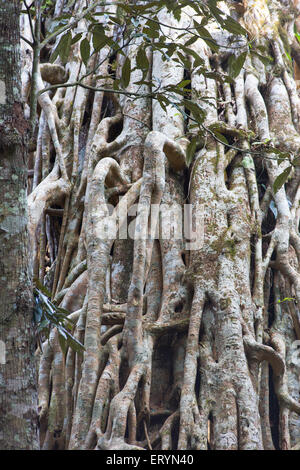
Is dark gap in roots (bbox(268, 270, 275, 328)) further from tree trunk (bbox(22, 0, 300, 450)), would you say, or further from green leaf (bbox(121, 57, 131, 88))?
green leaf (bbox(121, 57, 131, 88))


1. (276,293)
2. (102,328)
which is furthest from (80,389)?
(276,293)

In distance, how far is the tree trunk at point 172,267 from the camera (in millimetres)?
3035

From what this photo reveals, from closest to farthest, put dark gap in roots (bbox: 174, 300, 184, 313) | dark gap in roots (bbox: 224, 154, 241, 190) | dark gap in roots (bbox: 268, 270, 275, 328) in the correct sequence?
dark gap in roots (bbox: 174, 300, 184, 313) < dark gap in roots (bbox: 268, 270, 275, 328) < dark gap in roots (bbox: 224, 154, 241, 190)

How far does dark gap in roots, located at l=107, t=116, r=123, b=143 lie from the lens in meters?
4.85

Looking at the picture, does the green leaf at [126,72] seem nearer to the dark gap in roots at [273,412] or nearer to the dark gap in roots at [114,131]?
the dark gap in roots at [114,131]

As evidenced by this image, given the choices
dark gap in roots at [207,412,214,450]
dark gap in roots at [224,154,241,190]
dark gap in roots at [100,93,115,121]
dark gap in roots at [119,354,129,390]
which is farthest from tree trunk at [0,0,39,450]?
dark gap in roots at [100,93,115,121]

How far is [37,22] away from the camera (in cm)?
247

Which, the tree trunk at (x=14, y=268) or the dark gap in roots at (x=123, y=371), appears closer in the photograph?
the tree trunk at (x=14, y=268)

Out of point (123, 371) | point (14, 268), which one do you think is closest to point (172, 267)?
point (123, 371)

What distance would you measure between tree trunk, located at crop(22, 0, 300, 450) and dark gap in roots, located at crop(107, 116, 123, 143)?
11 millimetres

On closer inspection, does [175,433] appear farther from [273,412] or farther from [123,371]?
[273,412]

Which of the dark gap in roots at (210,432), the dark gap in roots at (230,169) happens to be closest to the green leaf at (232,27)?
the dark gap in roots at (230,169)

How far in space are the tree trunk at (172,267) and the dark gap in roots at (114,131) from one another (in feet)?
0.04

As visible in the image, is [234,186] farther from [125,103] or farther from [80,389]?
[80,389]
